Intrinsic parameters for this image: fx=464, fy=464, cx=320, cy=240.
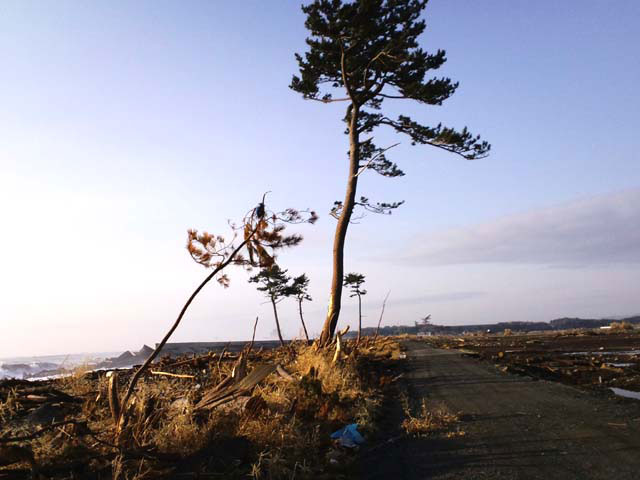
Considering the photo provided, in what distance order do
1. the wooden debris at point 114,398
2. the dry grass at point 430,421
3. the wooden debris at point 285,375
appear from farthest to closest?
the wooden debris at point 285,375 → the dry grass at point 430,421 → the wooden debris at point 114,398

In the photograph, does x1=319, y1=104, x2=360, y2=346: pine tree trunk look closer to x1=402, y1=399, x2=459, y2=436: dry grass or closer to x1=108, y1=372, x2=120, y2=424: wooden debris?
x1=402, y1=399, x2=459, y2=436: dry grass

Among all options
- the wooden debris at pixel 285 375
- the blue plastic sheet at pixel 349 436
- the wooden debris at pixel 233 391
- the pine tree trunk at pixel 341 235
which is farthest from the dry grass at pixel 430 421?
the pine tree trunk at pixel 341 235

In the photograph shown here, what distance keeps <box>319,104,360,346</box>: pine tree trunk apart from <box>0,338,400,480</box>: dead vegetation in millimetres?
8434

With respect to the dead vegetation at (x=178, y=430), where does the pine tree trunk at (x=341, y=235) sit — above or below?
above

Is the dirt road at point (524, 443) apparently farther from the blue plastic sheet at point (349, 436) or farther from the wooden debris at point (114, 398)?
the wooden debris at point (114, 398)

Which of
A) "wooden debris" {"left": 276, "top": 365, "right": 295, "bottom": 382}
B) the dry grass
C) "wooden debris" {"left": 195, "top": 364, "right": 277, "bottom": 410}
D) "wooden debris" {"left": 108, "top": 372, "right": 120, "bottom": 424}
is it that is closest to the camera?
"wooden debris" {"left": 108, "top": 372, "right": 120, "bottom": 424}

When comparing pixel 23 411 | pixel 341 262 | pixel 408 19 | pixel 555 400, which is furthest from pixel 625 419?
pixel 408 19

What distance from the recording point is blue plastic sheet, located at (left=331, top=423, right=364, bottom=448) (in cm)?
589

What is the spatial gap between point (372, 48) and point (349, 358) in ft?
38.9

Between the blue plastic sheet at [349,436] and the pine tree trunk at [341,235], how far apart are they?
8739mm

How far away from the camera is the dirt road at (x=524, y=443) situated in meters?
4.71

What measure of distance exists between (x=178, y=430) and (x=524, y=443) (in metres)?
4.13

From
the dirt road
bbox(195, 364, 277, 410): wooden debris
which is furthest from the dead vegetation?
the dirt road

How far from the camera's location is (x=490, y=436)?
6.13 meters
